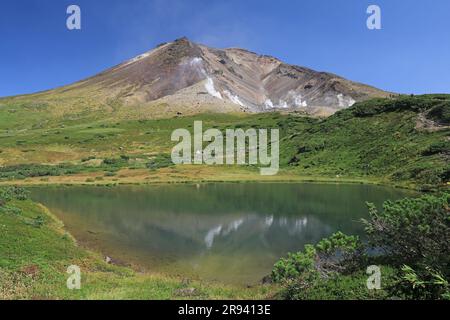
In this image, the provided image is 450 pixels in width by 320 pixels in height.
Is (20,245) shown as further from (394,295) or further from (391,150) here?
(391,150)

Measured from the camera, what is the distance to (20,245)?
22.9 m

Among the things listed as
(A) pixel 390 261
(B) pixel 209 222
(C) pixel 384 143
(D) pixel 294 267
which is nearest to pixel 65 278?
(D) pixel 294 267

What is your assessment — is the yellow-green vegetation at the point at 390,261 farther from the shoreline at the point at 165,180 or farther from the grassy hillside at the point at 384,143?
the shoreline at the point at 165,180

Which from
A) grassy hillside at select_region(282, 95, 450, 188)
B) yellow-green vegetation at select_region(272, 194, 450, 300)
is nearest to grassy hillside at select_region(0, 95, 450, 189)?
grassy hillside at select_region(282, 95, 450, 188)

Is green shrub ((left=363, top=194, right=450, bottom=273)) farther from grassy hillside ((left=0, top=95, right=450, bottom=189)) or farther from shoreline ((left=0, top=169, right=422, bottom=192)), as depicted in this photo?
shoreline ((left=0, top=169, right=422, bottom=192))

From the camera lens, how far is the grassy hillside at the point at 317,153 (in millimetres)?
78556

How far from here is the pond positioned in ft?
88.7

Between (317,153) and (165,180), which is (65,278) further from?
(317,153)

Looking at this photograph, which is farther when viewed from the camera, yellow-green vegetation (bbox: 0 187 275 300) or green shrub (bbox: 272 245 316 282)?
yellow-green vegetation (bbox: 0 187 275 300)

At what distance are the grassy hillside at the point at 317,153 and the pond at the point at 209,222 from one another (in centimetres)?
1415

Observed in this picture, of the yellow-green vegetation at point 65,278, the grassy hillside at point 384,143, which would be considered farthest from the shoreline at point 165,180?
the yellow-green vegetation at point 65,278

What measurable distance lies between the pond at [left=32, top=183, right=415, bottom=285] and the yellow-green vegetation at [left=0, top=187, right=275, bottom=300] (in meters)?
3.11

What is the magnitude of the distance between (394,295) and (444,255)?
7.16ft
